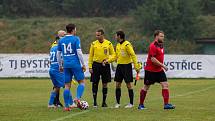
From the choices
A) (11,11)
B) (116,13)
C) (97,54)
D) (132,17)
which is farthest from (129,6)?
(97,54)

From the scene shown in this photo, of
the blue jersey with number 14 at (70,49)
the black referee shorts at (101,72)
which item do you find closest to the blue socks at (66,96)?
the blue jersey with number 14 at (70,49)

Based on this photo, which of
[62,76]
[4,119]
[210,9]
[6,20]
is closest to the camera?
[4,119]

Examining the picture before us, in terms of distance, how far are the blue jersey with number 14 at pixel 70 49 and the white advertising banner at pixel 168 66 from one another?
24.0 metres

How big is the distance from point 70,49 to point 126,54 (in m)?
1.87

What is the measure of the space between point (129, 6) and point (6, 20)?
15.9 metres

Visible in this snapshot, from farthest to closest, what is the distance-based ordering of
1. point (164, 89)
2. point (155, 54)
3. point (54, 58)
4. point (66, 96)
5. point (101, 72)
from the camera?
point (101, 72) → point (54, 58) → point (164, 89) → point (155, 54) → point (66, 96)

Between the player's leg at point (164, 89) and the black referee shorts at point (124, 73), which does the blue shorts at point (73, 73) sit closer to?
the black referee shorts at point (124, 73)

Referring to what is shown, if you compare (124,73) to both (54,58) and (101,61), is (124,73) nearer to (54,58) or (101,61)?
(101,61)

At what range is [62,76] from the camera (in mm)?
17016

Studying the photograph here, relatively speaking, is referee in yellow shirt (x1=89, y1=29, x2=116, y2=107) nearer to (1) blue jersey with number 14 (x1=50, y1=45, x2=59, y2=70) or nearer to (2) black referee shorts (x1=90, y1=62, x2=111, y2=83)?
(2) black referee shorts (x1=90, y1=62, x2=111, y2=83)

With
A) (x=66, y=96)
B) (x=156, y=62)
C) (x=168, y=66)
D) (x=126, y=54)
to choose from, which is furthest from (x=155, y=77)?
(x=168, y=66)

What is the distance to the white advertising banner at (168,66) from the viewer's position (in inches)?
1571

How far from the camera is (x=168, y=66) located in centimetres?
4031

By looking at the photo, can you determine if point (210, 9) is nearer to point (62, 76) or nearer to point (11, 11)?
point (11, 11)
